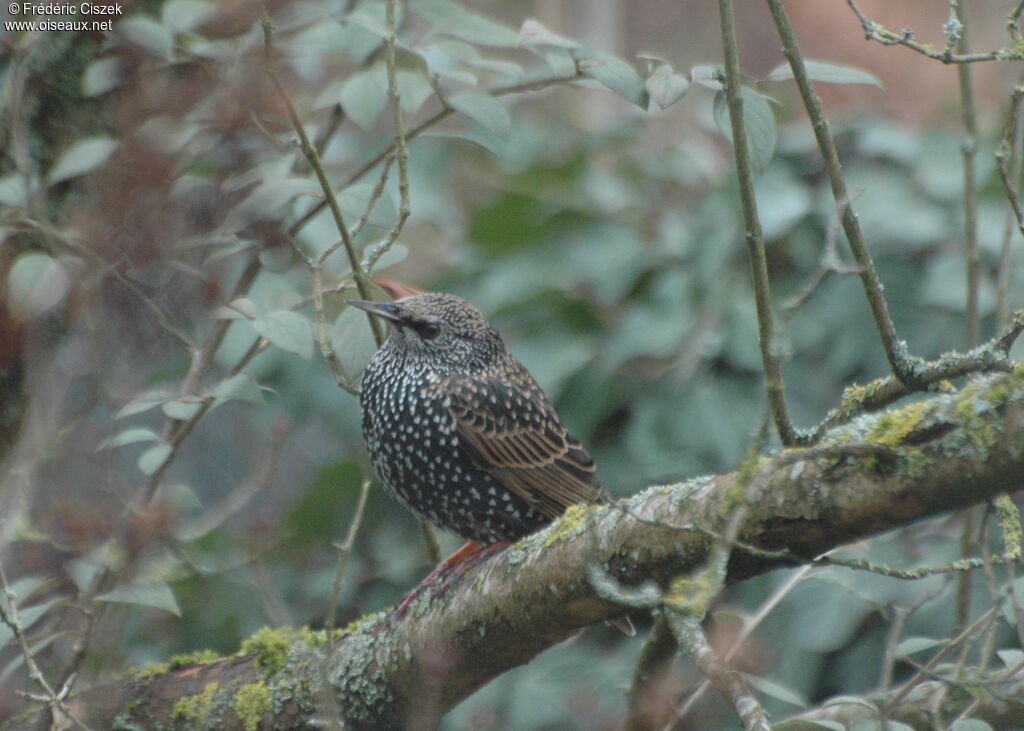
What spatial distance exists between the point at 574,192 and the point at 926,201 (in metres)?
1.51

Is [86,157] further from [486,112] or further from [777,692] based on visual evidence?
[777,692]

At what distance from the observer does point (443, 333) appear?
3.56 m

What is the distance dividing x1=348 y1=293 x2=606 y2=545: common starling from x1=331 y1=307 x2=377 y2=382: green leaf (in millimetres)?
392

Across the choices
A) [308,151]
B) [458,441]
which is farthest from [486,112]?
[458,441]

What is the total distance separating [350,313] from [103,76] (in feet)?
2.73

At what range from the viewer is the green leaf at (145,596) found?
7.93ft

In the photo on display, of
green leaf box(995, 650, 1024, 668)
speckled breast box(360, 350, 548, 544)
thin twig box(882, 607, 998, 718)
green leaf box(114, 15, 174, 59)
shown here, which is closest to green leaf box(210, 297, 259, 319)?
green leaf box(114, 15, 174, 59)

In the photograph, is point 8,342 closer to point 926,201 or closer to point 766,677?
point 766,677

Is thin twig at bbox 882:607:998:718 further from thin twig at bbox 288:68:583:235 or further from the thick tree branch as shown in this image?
thin twig at bbox 288:68:583:235

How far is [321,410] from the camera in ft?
15.5

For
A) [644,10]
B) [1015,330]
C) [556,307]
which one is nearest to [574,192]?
[556,307]

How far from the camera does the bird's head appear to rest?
11.4ft

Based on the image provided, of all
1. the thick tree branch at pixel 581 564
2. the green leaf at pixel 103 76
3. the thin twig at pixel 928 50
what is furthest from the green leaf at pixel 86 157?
the thin twig at pixel 928 50

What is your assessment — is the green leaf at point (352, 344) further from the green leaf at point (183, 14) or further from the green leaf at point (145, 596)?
the green leaf at point (183, 14)
